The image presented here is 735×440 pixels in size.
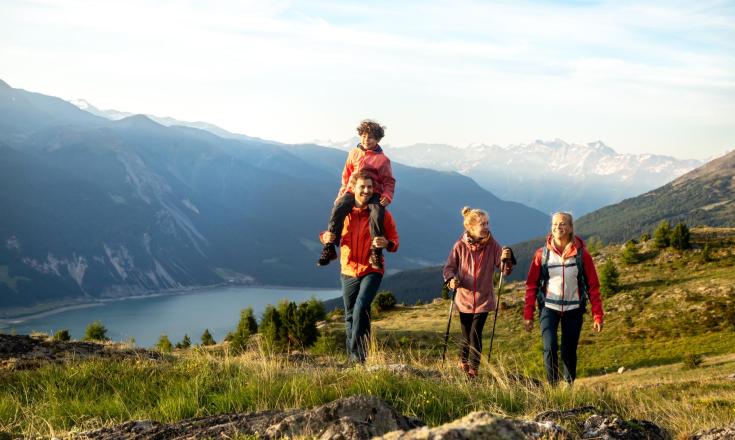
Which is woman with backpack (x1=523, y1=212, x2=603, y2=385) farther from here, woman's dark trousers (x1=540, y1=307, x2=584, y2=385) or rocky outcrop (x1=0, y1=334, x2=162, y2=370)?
rocky outcrop (x1=0, y1=334, x2=162, y2=370)

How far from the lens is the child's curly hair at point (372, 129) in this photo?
31.3 ft

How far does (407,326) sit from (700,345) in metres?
19.7

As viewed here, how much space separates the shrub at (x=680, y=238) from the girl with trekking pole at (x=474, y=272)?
47.0 metres

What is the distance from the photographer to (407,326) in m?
44.9

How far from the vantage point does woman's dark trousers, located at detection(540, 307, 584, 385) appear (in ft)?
28.6

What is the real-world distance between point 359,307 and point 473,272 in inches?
71.2

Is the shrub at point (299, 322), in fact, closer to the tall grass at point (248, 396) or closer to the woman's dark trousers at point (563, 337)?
the woman's dark trousers at point (563, 337)

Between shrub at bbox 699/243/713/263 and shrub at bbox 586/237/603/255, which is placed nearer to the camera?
shrub at bbox 699/243/713/263

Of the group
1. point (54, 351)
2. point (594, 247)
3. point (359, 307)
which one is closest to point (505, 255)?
point (359, 307)

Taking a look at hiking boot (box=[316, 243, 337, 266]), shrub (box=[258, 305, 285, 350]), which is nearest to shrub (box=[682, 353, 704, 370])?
shrub (box=[258, 305, 285, 350])

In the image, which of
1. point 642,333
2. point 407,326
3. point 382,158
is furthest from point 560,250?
point 407,326

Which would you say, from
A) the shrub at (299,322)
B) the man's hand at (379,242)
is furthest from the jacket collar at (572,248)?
the shrub at (299,322)

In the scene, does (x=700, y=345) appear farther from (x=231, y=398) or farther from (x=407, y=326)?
(x=231, y=398)

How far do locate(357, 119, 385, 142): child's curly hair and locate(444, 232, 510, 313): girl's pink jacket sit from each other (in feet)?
6.83
